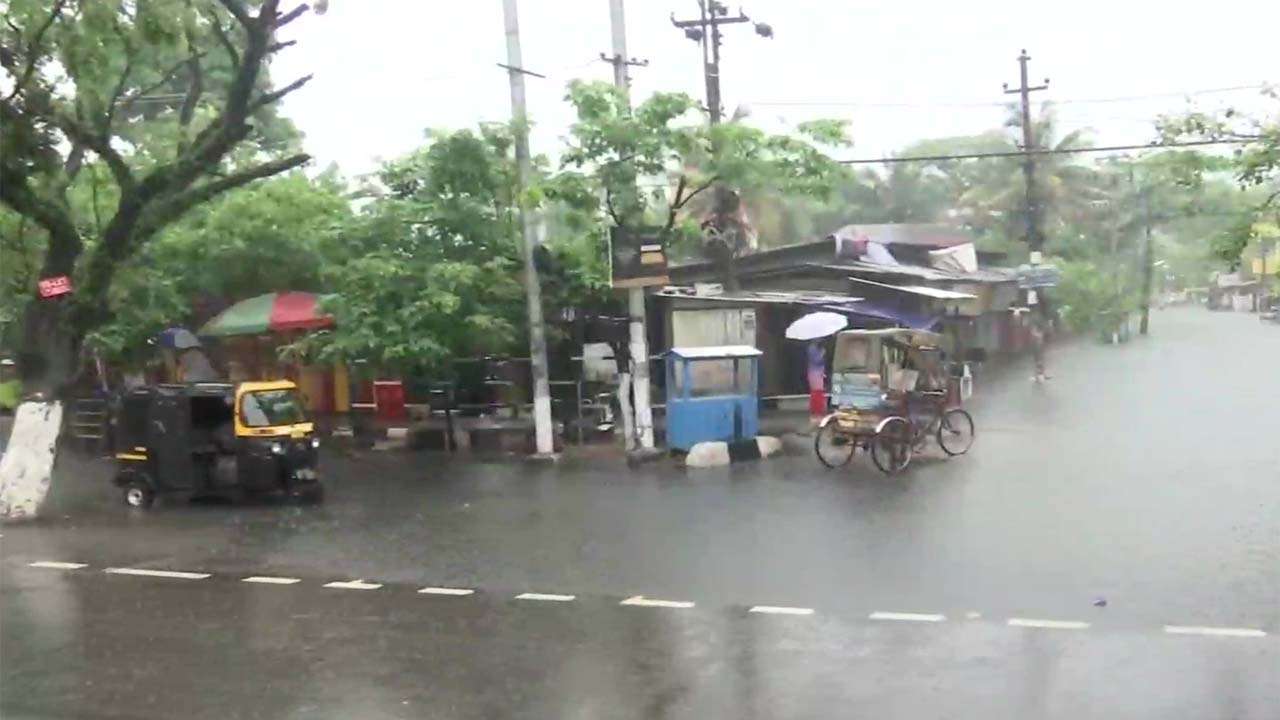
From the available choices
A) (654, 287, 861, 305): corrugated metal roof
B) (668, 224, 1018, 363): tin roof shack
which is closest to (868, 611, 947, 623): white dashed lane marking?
(654, 287, 861, 305): corrugated metal roof

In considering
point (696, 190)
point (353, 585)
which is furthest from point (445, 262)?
point (353, 585)

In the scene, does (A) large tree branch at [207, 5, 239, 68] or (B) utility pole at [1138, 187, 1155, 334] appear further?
(B) utility pole at [1138, 187, 1155, 334]

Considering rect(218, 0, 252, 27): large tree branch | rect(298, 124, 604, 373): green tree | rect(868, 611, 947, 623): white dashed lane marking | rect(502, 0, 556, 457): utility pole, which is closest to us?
rect(868, 611, 947, 623): white dashed lane marking

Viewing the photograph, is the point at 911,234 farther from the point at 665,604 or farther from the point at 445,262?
the point at 665,604

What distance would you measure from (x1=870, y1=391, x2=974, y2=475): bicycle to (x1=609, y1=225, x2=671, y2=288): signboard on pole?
4.40 meters

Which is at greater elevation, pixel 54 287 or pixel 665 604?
pixel 54 287

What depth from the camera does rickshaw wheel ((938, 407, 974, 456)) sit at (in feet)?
61.5

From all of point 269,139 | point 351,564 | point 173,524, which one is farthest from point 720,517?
point 269,139

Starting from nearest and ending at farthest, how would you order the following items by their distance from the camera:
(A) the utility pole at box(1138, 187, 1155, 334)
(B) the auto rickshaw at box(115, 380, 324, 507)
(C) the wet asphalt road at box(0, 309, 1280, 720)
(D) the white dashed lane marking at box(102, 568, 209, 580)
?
(C) the wet asphalt road at box(0, 309, 1280, 720) → (D) the white dashed lane marking at box(102, 568, 209, 580) → (B) the auto rickshaw at box(115, 380, 324, 507) → (A) the utility pole at box(1138, 187, 1155, 334)

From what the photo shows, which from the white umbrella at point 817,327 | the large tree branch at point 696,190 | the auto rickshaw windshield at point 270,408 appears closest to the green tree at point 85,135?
the auto rickshaw windshield at point 270,408

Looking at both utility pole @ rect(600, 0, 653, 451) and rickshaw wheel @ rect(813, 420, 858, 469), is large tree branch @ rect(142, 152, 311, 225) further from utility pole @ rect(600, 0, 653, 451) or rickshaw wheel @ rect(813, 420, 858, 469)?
rickshaw wheel @ rect(813, 420, 858, 469)

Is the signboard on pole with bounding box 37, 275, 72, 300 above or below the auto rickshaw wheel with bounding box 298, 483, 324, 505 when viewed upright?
above

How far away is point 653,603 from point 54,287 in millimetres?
9463

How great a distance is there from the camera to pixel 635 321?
65.2 feet
